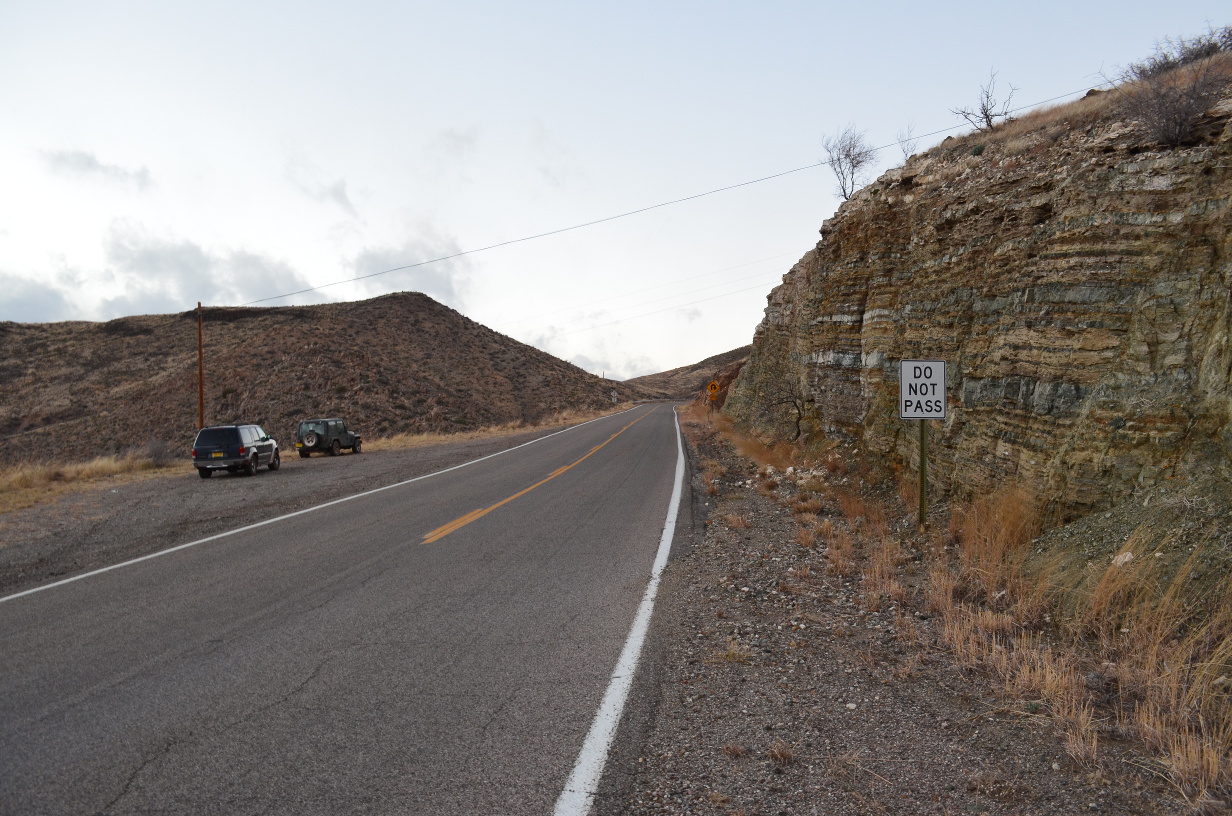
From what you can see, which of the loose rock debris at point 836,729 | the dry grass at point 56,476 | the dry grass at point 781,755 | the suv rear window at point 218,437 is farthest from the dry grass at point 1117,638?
the suv rear window at point 218,437

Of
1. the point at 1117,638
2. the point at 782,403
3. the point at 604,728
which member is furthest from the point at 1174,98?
the point at 782,403

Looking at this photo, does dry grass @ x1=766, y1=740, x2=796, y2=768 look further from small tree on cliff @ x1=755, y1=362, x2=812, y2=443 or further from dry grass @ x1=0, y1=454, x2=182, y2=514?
dry grass @ x1=0, y1=454, x2=182, y2=514

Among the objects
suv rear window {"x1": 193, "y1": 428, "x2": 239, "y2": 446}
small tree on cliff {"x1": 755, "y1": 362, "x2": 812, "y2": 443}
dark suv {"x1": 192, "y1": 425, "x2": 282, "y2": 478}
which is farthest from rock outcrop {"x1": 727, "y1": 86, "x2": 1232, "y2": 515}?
suv rear window {"x1": 193, "y1": 428, "x2": 239, "y2": 446}

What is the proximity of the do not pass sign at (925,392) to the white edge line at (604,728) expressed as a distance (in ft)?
13.9

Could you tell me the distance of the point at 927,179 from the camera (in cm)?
1256

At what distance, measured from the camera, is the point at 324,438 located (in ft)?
93.7

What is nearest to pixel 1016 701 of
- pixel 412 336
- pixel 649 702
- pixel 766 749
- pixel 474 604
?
pixel 766 749

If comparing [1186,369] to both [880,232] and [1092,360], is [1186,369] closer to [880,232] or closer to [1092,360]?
[1092,360]

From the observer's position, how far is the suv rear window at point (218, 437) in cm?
1960

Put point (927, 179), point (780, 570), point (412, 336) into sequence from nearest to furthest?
point (780, 570), point (927, 179), point (412, 336)

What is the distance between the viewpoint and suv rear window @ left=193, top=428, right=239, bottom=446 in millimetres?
19603

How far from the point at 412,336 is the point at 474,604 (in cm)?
6531

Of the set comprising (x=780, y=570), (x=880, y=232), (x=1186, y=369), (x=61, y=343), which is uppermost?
(x=61, y=343)

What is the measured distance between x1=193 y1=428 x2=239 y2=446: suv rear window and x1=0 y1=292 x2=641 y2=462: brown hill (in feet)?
65.5
